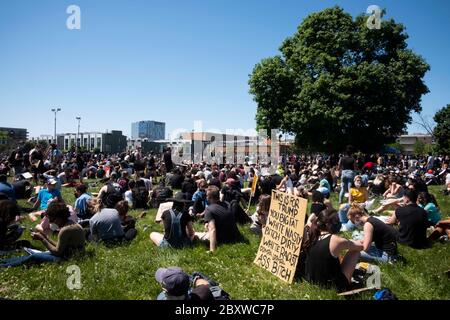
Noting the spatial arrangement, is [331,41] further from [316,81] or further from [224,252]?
[224,252]

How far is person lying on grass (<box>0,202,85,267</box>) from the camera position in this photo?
638cm

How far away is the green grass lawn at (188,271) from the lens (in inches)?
211

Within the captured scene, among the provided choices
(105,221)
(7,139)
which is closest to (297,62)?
(105,221)

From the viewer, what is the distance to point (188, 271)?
20.3ft

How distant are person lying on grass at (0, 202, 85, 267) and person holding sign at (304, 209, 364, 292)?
4.40 m

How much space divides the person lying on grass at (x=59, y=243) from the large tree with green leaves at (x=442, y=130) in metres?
48.7

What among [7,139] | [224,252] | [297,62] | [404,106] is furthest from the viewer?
[7,139]

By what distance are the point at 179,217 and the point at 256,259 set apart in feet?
6.10

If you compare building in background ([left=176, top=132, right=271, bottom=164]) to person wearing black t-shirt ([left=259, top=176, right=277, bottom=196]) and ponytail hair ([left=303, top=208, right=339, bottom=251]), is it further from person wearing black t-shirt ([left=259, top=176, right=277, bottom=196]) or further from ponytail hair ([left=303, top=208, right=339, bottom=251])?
ponytail hair ([left=303, top=208, right=339, bottom=251])

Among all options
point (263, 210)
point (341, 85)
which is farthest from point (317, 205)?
point (341, 85)

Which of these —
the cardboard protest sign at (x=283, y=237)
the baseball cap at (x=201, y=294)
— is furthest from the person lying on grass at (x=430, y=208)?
the baseball cap at (x=201, y=294)

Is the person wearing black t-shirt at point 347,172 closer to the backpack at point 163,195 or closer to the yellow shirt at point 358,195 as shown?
the yellow shirt at point 358,195

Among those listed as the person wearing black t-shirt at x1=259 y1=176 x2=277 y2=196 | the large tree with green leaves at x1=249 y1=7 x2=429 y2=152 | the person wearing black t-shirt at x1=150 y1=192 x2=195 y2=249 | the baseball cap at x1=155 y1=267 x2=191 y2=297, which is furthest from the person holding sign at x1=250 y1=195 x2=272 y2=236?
the large tree with green leaves at x1=249 y1=7 x2=429 y2=152

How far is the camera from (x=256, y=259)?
6.75 m
